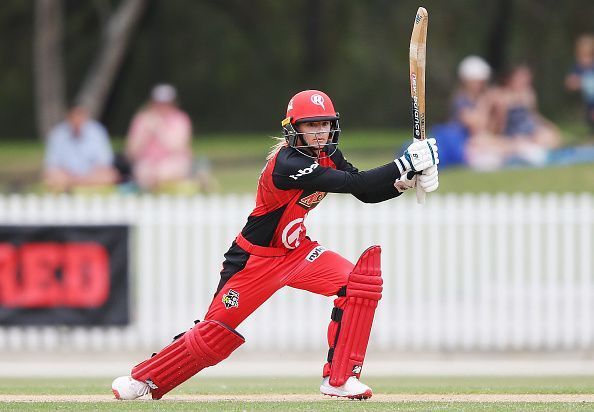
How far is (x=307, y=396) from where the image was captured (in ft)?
26.5

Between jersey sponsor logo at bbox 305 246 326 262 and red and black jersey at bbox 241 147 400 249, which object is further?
jersey sponsor logo at bbox 305 246 326 262

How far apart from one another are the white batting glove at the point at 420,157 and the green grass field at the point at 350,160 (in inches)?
342

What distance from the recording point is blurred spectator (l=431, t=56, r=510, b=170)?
1571cm

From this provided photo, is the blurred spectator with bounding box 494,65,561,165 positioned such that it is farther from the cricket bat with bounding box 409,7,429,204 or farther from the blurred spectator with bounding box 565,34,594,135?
the cricket bat with bounding box 409,7,429,204

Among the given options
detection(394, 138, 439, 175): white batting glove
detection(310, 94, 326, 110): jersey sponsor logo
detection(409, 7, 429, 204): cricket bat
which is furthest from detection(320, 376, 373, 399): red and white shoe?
detection(310, 94, 326, 110): jersey sponsor logo

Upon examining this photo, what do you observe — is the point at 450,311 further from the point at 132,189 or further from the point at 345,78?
the point at 345,78

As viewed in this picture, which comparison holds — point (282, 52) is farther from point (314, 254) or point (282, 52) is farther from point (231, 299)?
point (231, 299)

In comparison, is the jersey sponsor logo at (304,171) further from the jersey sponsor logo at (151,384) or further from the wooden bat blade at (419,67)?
the jersey sponsor logo at (151,384)

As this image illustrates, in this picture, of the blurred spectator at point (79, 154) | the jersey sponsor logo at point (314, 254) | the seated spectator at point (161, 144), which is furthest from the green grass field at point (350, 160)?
the jersey sponsor logo at point (314, 254)

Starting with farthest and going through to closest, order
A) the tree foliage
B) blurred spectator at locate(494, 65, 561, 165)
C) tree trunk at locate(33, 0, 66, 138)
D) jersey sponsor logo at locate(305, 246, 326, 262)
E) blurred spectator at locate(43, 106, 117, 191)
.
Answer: the tree foliage
tree trunk at locate(33, 0, 66, 138)
blurred spectator at locate(494, 65, 561, 165)
blurred spectator at locate(43, 106, 117, 191)
jersey sponsor logo at locate(305, 246, 326, 262)

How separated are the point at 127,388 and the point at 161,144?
8225 mm

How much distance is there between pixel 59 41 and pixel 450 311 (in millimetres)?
11560

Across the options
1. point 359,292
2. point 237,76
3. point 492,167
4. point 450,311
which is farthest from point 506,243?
point 237,76

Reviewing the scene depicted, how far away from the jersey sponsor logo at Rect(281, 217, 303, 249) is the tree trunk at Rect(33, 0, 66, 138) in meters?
14.6
